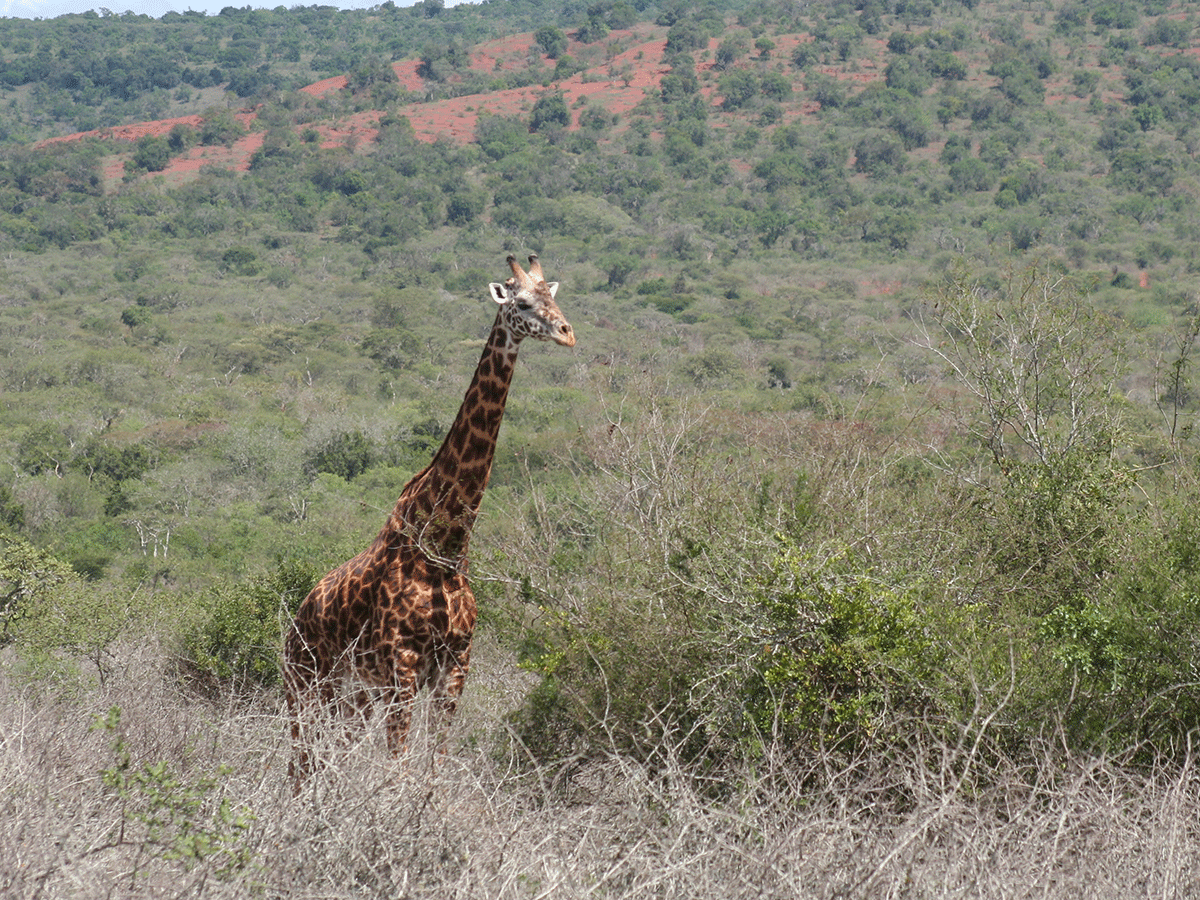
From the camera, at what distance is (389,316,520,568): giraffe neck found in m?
5.18

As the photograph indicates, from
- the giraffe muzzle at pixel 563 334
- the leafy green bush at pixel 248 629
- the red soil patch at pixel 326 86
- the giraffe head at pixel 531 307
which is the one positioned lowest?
the leafy green bush at pixel 248 629

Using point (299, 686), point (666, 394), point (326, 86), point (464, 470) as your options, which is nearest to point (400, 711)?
point (299, 686)

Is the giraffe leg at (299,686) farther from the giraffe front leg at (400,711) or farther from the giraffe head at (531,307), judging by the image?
the giraffe head at (531,307)

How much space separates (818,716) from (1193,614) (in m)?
1.67

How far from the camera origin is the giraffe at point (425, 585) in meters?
4.99

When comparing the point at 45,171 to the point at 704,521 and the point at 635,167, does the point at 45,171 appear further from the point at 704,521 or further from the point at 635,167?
the point at 704,521

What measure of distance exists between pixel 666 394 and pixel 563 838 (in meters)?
7.37

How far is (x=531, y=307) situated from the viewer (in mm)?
4969

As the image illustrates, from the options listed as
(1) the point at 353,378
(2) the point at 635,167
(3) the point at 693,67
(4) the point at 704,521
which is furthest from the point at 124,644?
(3) the point at 693,67

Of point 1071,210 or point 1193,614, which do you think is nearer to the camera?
point 1193,614

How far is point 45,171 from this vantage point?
72.2 metres

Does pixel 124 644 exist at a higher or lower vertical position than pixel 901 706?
lower

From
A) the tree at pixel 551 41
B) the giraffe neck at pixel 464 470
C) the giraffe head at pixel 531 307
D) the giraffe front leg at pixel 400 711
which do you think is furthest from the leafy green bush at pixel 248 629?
the tree at pixel 551 41

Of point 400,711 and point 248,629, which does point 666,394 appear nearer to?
point 248,629
